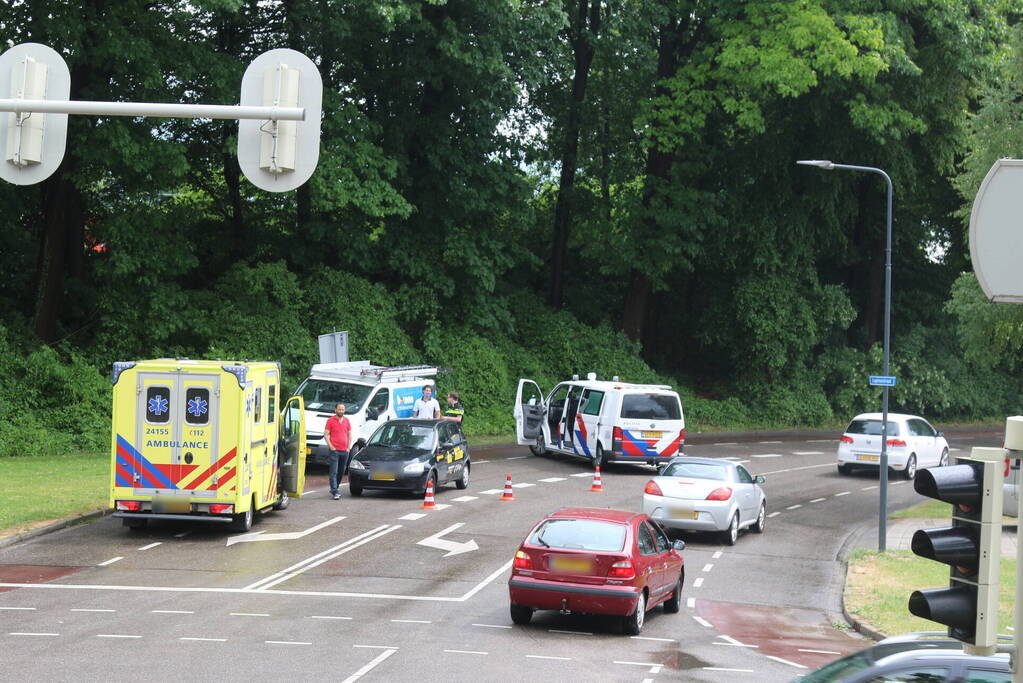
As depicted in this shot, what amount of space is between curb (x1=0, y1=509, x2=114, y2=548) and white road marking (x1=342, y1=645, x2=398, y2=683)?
860cm

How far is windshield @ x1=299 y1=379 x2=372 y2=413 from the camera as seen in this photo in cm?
2841

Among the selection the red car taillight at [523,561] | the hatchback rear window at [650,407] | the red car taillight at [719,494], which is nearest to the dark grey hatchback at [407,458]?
the red car taillight at [719,494]

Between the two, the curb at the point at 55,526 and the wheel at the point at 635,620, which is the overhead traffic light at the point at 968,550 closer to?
the wheel at the point at 635,620

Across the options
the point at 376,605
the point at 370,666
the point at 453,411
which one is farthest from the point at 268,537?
the point at 453,411

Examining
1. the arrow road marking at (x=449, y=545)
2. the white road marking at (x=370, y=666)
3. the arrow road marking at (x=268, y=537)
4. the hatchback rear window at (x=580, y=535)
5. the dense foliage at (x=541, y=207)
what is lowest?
the arrow road marking at (x=449, y=545)

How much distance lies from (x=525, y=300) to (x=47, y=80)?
3741 cm

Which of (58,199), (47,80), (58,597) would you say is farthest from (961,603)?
(58,199)

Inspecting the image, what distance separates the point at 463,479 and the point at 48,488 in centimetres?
850

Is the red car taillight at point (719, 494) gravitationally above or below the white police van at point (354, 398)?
below

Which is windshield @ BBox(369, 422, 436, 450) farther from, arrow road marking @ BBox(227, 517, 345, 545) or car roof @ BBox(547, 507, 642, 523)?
car roof @ BBox(547, 507, 642, 523)

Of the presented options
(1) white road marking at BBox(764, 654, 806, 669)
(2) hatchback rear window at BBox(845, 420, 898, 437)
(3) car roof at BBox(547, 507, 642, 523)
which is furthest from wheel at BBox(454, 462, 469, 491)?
(1) white road marking at BBox(764, 654, 806, 669)

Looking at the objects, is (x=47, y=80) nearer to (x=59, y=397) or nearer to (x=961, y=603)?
(x=961, y=603)

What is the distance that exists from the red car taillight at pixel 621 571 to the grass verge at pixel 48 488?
32.8ft

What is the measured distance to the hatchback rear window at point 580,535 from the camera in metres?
14.4
